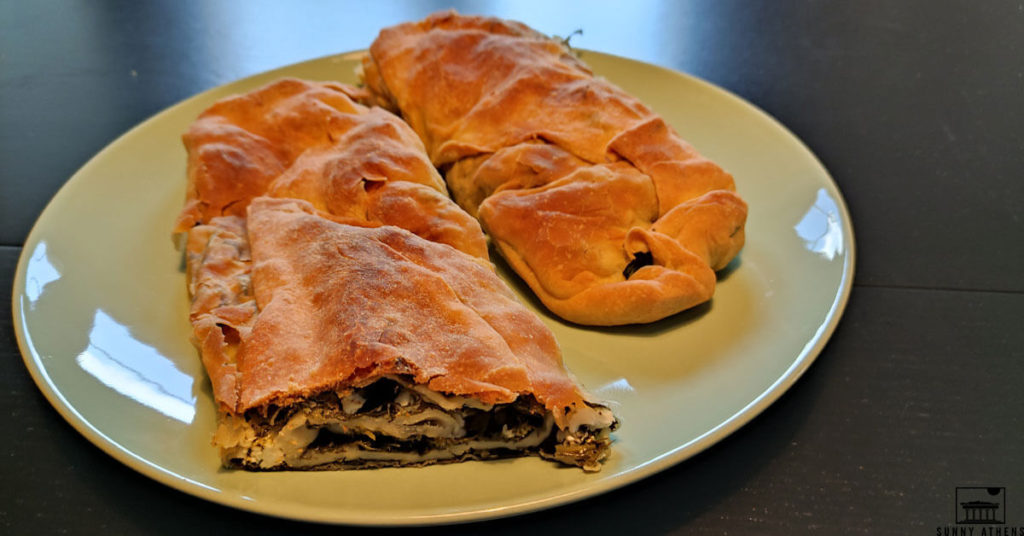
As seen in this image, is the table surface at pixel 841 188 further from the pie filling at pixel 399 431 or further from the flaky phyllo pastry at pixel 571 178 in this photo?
the flaky phyllo pastry at pixel 571 178

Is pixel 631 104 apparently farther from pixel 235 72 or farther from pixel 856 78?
pixel 235 72

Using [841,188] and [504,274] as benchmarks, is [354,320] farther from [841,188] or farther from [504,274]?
[841,188]

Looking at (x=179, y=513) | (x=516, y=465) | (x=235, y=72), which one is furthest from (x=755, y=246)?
(x=235, y=72)

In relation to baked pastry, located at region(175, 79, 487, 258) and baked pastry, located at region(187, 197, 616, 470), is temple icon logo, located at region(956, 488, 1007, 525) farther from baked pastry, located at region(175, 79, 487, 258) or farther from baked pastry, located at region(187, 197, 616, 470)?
baked pastry, located at region(175, 79, 487, 258)

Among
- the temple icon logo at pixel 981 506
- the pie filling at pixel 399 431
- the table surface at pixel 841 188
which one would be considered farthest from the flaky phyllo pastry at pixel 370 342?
the temple icon logo at pixel 981 506

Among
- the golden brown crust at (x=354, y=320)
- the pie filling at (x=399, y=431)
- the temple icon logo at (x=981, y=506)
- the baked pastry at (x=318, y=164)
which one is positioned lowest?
the temple icon logo at (x=981, y=506)

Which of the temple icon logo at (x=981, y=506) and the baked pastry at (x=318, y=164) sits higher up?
the baked pastry at (x=318, y=164)
